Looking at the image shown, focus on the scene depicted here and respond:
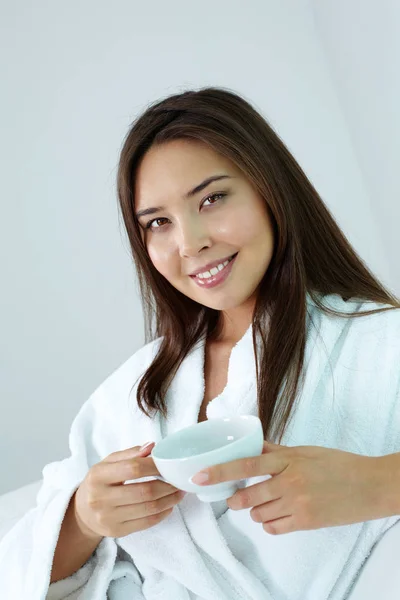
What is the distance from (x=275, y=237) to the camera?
148cm

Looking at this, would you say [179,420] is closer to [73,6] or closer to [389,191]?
[389,191]

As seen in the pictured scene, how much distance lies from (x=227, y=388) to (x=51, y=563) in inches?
17.7

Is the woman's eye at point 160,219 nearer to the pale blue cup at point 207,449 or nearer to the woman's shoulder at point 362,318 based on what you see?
the woman's shoulder at point 362,318

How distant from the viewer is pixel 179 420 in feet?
4.90

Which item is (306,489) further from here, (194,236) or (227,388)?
(194,236)

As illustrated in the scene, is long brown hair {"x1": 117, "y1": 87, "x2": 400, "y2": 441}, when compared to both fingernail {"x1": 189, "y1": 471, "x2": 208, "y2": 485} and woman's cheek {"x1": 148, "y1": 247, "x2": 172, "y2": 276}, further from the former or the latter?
fingernail {"x1": 189, "y1": 471, "x2": 208, "y2": 485}

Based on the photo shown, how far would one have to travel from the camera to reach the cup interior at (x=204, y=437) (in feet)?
3.48

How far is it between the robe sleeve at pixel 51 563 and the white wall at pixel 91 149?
172 cm

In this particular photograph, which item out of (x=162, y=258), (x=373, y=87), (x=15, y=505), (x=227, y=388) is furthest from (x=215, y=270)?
(x=373, y=87)

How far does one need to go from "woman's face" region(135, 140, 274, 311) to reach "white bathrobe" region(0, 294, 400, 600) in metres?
0.14

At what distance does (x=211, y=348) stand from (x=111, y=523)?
0.55 meters

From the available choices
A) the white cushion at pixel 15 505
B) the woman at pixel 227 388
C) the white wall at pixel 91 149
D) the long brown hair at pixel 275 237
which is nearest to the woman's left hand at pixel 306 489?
the woman at pixel 227 388

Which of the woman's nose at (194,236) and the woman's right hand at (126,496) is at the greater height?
the woman's nose at (194,236)

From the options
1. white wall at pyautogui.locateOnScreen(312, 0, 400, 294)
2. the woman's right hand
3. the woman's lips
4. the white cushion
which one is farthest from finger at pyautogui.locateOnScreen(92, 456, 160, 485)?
white wall at pyautogui.locateOnScreen(312, 0, 400, 294)
